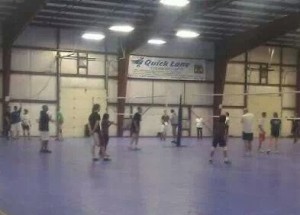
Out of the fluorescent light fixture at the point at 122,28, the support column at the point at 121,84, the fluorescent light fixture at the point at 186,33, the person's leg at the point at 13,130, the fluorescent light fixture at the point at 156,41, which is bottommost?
the person's leg at the point at 13,130

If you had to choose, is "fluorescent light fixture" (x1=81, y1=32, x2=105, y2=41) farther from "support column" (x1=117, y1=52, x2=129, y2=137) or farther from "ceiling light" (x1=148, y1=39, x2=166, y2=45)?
"ceiling light" (x1=148, y1=39, x2=166, y2=45)

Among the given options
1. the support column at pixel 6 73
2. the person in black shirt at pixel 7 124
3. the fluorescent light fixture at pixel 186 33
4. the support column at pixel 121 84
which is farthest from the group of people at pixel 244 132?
the support column at pixel 6 73

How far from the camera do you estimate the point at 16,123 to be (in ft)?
96.7

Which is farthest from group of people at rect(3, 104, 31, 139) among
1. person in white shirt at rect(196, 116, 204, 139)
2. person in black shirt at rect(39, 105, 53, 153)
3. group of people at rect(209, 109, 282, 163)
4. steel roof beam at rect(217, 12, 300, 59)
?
steel roof beam at rect(217, 12, 300, 59)

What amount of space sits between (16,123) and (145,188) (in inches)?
816

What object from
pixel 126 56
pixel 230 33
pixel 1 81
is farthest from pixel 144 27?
pixel 1 81

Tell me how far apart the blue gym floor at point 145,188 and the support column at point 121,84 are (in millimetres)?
18832

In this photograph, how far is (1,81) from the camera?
32.0 meters

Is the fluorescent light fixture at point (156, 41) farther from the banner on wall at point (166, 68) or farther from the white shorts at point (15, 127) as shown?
the white shorts at point (15, 127)

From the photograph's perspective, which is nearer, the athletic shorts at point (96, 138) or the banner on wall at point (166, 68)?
the athletic shorts at point (96, 138)

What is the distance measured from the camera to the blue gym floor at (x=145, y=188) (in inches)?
319

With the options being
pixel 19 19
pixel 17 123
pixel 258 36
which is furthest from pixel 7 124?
pixel 258 36

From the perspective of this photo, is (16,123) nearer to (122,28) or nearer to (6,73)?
(6,73)

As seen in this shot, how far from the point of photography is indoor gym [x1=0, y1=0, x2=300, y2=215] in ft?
56.1
